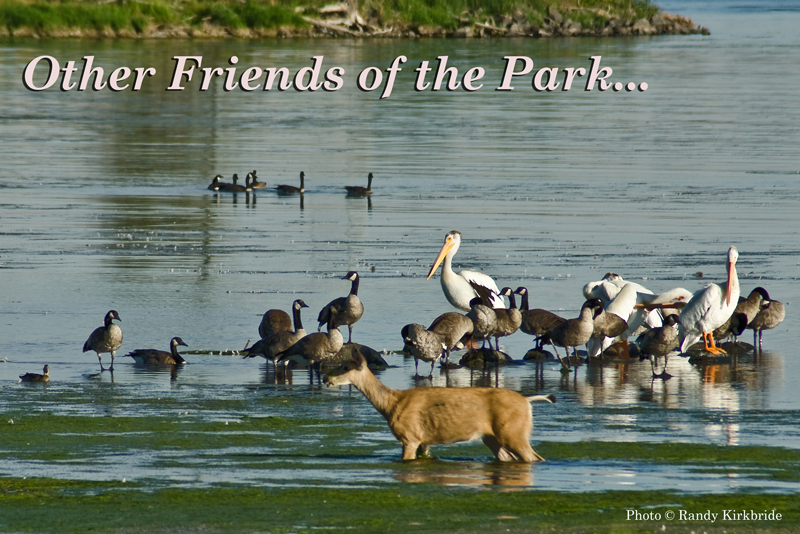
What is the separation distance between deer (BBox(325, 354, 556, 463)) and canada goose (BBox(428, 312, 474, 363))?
3759 mm

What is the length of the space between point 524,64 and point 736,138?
110ft

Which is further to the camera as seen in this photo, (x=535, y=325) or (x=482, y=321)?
(x=535, y=325)

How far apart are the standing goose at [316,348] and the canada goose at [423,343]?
0.66 meters

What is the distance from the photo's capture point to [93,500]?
7820 mm

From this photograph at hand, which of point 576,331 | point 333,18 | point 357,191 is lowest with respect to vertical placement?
point 576,331

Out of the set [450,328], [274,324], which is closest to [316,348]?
[274,324]

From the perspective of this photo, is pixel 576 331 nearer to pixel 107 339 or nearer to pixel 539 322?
pixel 539 322

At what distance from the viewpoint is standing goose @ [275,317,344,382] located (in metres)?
12.2

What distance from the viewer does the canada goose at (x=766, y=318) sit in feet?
45.4

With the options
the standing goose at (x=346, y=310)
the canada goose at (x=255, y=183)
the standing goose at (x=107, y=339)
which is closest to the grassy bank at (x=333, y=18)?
the canada goose at (x=255, y=183)

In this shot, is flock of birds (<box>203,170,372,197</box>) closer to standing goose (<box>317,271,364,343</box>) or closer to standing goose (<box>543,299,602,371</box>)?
standing goose (<box>317,271,364,343</box>)

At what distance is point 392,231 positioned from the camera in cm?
2169

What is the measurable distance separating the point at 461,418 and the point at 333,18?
8864 cm

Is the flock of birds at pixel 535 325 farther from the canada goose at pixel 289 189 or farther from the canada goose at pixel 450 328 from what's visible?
the canada goose at pixel 289 189
